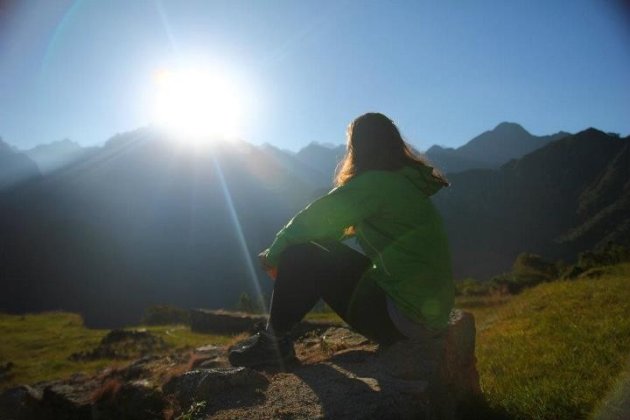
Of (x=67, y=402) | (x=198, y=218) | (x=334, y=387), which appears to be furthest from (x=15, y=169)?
(x=334, y=387)

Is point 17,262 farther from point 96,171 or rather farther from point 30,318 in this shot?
point 30,318

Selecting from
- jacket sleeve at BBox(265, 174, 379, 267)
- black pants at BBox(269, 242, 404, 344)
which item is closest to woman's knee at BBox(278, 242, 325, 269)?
black pants at BBox(269, 242, 404, 344)

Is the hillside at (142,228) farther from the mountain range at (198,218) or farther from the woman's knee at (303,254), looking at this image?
the woman's knee at (303,254)

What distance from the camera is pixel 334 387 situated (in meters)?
3.37

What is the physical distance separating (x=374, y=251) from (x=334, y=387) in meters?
1.02

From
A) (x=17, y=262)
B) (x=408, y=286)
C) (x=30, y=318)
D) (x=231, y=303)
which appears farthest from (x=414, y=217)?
(x=17, y=262)

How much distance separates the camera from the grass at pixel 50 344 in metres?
12.8

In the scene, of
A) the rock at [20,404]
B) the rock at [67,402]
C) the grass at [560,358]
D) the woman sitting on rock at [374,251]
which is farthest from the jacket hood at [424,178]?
the rock at [20,404]

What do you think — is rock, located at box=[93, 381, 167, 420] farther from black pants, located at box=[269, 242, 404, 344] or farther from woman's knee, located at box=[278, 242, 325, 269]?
woman's knee, located at box=[278, 242, 325, 269]

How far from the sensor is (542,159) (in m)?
123

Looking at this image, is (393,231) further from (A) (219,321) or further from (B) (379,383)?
(A) (219,321)

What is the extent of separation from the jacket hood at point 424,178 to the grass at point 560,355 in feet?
6.05

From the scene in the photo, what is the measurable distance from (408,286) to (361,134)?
127 centimetres

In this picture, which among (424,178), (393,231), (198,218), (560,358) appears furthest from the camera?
(198,218)
